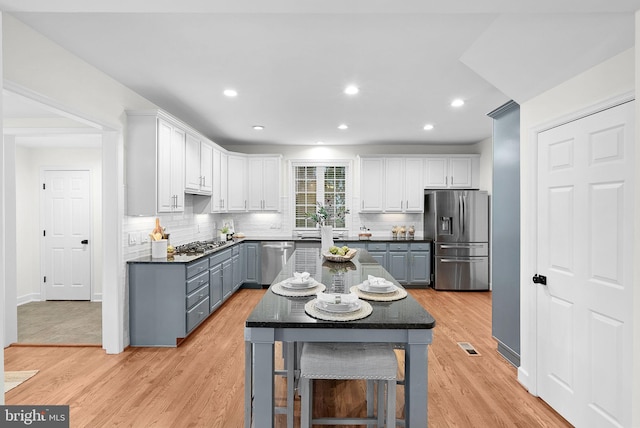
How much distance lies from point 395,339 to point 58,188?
5.79 metres

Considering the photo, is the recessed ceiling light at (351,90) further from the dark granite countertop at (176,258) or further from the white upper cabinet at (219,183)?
the white upper cabinet at (219,183)

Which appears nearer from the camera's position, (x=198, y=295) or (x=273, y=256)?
(x=198, y=295)

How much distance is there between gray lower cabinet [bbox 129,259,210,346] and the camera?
3.49 metres

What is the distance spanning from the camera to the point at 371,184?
6.39 metres

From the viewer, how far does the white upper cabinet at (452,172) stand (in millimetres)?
6309

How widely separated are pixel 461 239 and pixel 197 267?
4.31 metres

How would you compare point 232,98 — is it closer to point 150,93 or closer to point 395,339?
point 150,93

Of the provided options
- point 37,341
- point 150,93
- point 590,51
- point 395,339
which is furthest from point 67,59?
point 590,51

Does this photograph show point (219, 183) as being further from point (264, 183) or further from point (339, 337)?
point (339, 337)

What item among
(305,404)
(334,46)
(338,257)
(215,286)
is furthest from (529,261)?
(215,286)

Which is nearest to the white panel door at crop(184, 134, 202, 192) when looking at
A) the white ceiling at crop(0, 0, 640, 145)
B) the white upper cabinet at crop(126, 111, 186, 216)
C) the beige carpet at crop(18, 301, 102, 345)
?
the white ceiling at crop(0, 0, 640, 145)

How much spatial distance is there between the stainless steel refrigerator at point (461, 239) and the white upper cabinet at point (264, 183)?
291 cm

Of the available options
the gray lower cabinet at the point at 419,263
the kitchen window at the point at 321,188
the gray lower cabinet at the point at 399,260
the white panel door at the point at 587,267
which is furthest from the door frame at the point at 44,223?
the white panel door at the point at 587,267

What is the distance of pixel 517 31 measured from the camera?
7.13 feet
